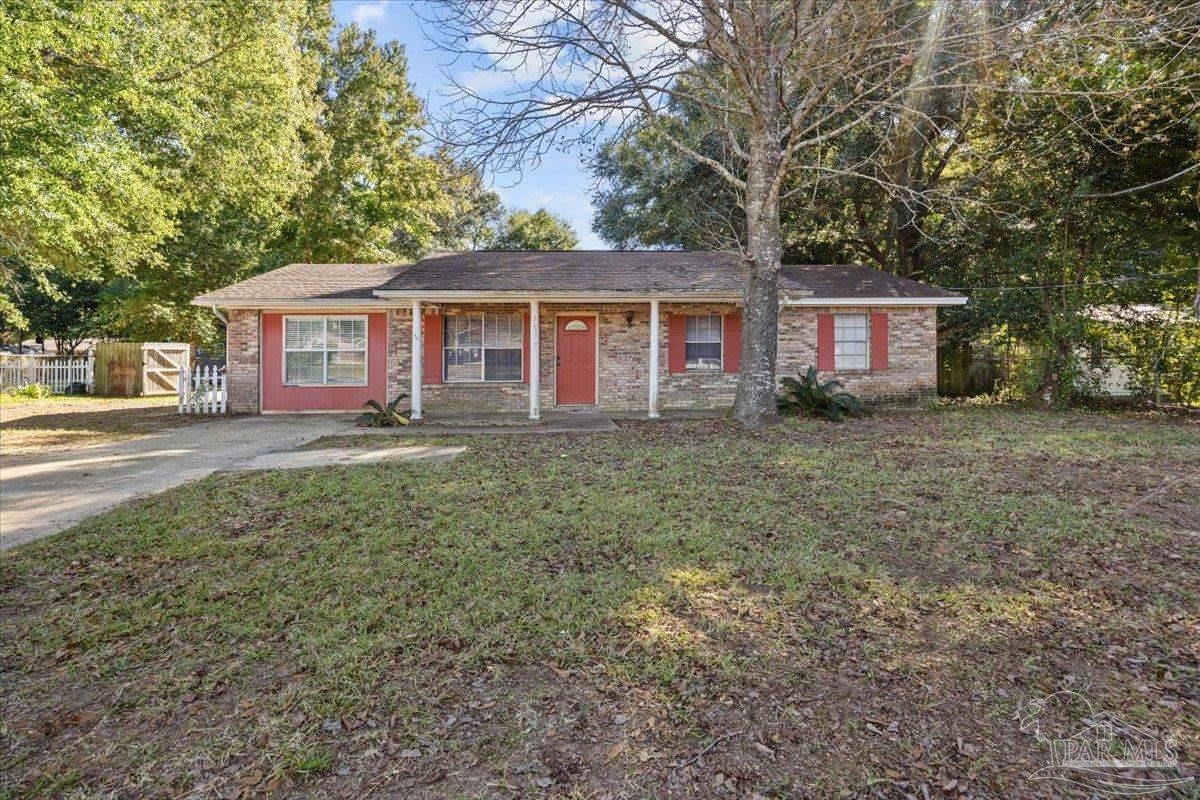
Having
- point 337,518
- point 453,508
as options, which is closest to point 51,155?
point 337,518

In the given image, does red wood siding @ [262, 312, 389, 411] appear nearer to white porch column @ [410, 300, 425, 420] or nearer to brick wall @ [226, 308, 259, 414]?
brick wall @ [226, 308, 259, 414]

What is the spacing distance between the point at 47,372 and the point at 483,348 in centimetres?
1649

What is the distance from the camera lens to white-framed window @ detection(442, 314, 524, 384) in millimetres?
12797

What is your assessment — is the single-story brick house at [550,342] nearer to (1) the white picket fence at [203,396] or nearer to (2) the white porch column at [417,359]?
(1) the white picket fence at [203,396]

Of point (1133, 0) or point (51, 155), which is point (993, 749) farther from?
point (51, 155)

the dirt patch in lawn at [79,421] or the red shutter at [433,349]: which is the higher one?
the red shutter at [433,349]

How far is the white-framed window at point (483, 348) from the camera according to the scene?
12797mm

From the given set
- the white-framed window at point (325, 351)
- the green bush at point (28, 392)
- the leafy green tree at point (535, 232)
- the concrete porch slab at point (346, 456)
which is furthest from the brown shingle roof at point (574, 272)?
the leafy green tree at point (535, 232)

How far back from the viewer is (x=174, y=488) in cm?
626

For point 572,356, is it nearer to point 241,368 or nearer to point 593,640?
point 241,368

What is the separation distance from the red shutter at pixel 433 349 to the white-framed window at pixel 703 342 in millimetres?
5400

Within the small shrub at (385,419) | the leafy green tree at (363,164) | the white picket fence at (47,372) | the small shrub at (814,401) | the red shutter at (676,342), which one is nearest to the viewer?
the small shrub at (385,419)

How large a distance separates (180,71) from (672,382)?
11.8 meters

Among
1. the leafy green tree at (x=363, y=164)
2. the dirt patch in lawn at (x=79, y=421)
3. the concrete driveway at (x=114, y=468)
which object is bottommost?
the concrete driveway at (x=114, y=468)
